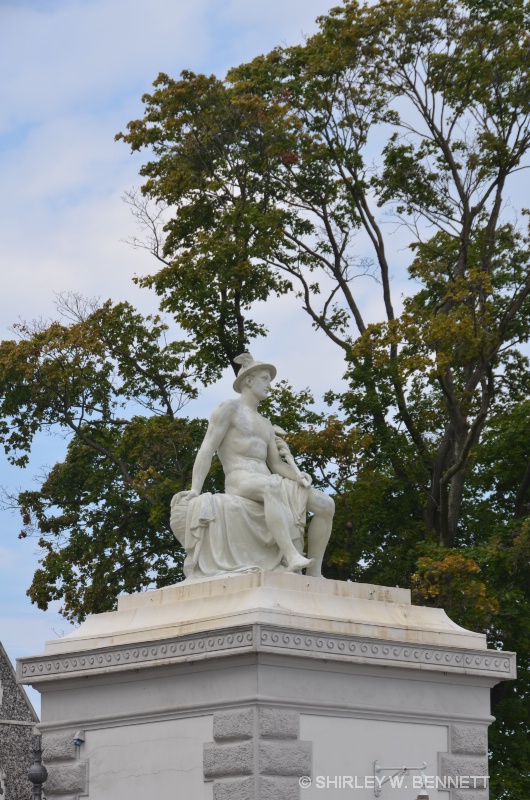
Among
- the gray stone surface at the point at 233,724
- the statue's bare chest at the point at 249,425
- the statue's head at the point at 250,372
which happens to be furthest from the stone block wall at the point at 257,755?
the statue's head at the point at 250,372

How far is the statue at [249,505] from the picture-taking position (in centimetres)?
1517

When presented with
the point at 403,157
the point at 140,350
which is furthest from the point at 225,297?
the point at 403,157

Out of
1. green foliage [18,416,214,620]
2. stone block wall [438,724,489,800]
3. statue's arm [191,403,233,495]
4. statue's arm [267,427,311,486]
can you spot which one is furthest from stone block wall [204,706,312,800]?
green foliage [18,416,214,620]

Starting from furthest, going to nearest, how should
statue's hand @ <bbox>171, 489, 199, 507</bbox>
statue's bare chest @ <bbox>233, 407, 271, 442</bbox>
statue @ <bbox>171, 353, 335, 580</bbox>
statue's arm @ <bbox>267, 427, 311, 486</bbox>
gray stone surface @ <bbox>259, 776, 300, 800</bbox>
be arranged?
statue's arm @ <bbox>267, 427, 311, 486</bbox> → statue's bare chest @ <bbox>233, 407, 271, 442</bbox> → statue's hand @ <bbox>171, 489, 199, 507</bbox> → statue @ <bbox>171, 353, 335, 580</bbox> → gray stone surface @ <bbox>259, 776, 300, 800</bbox>

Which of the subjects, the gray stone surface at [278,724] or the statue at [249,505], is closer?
the gray stone surface at [278,724]

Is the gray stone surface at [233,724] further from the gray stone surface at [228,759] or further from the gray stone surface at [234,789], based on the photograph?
the gray stone surface at [234,789]

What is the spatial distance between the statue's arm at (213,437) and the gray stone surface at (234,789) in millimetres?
2896

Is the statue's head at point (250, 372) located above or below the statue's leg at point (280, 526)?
above

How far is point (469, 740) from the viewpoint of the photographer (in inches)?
594

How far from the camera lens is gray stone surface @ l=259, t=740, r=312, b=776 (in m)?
13.7

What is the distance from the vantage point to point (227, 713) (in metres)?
13.9

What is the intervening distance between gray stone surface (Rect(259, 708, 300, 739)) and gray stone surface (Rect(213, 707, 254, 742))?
87 millimetres

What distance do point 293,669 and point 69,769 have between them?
7.60 feet

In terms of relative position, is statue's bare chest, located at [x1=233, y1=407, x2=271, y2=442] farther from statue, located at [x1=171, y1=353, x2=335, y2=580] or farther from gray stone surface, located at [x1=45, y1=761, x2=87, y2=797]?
gray stone surface, located at [x1=45, y1=761, x2=87, y2=797]
